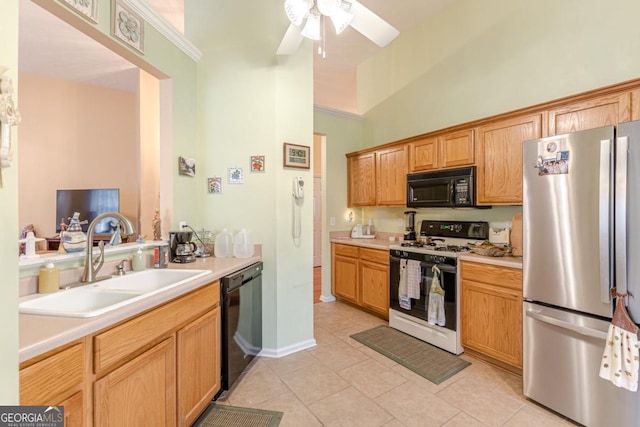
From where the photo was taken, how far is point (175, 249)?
2271 mm

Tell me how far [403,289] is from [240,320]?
1.72m

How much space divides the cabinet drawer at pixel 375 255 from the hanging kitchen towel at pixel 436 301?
69 centimetres

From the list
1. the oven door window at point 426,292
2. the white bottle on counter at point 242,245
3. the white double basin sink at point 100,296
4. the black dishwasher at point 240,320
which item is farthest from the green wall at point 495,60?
the white double basin sink at point 100,296

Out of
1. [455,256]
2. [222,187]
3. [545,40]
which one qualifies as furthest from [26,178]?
[545,40]

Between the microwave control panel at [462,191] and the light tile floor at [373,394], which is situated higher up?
the microwave control panel at [462,191]

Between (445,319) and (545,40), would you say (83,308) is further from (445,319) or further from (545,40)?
(545,40)

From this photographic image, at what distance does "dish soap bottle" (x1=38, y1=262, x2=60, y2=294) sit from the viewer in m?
1.40

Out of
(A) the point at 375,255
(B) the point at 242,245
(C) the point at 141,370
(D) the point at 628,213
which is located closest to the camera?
(C) the point at 141,370

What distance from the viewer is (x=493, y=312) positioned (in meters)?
2.38

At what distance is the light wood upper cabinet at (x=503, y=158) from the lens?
8.09ft

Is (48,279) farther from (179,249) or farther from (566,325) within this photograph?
(566,325)

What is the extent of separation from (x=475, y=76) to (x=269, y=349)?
3.52m

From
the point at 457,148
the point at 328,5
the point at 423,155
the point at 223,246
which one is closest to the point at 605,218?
the point at 457,148

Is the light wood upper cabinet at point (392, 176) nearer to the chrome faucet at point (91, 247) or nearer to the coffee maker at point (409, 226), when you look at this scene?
the coffee maker at point (409, 226)
